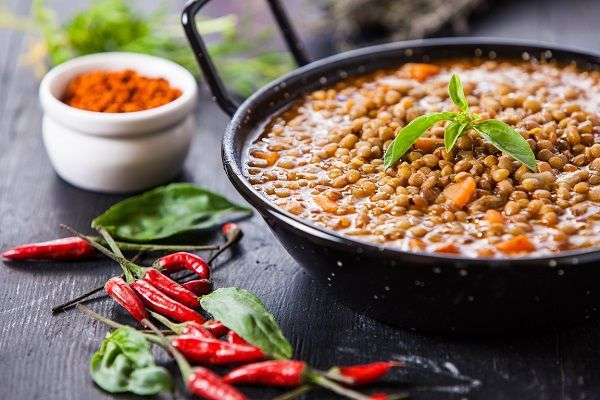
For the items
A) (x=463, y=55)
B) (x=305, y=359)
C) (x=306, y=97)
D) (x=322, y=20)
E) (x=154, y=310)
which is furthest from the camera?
(x=322, y=20)

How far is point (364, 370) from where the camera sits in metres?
3.27

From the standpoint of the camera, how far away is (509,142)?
3557mm

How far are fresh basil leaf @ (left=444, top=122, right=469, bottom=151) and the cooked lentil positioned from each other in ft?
0.19

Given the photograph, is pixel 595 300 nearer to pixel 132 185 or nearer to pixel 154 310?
pixel 154 310

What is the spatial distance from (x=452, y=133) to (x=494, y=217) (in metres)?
0.44

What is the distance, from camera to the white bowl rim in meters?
4.50

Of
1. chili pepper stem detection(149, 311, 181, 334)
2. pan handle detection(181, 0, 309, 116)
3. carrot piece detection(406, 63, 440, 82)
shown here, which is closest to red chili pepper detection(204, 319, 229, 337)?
chili pepper stem detection(149, 311, 181, 334)

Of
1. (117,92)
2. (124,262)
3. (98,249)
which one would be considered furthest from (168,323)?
(117,92)

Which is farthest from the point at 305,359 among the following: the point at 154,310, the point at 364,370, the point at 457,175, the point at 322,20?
the point at 322,20

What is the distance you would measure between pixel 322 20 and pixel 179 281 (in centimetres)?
291

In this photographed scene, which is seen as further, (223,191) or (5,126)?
(5,126)

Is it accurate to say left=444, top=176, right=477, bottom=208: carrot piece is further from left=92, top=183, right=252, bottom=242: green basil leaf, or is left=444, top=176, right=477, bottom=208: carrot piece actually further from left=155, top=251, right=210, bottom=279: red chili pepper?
left=92, top=183, right=252, bottom=242: green basil leaf

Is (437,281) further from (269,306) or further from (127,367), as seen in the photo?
(127,367)

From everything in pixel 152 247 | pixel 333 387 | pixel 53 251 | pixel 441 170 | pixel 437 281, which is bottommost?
pixel 53 251
